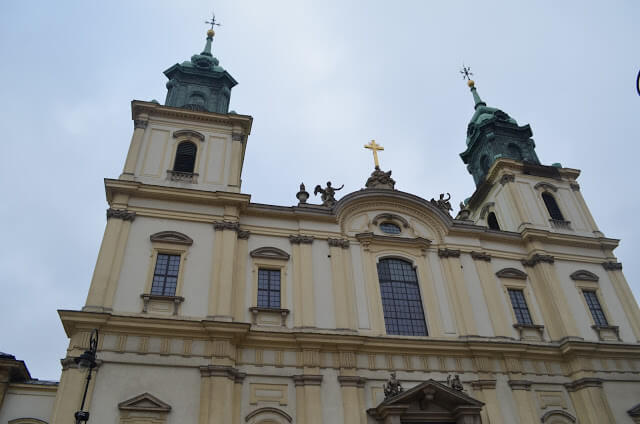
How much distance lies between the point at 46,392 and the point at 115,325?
3.36 meters

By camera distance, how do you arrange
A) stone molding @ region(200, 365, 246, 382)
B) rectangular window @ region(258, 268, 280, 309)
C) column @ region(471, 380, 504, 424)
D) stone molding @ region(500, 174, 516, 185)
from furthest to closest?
stone molding @ region(500, 174, 516, 185)
rectangular window @ region(258, 268, 280, 309)
column @ region(471, 380, 504, 424)
stone molding @ region(200, 365, 246, 382)

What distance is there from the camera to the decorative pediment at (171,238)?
16.8 m

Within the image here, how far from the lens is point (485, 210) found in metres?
26.0

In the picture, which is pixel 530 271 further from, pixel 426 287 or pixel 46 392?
pixel 46 392

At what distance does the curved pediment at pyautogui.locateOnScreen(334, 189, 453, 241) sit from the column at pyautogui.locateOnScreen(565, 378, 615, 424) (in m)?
7.30

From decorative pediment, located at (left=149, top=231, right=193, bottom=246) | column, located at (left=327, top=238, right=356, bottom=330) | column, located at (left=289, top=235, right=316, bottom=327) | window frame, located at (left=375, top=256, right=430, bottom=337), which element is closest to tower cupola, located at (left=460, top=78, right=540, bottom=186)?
window frame, located at (left=375, top=256, right=430, bottom=337)

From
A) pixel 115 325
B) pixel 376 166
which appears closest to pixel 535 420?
pixel 376 166

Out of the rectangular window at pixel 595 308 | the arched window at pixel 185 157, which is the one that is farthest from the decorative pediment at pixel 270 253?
the rectangular window at pixel 595 308

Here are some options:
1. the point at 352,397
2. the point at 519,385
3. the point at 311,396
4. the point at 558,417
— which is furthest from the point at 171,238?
the point at 558,417

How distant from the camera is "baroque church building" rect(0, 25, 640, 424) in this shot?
14242 millimetres

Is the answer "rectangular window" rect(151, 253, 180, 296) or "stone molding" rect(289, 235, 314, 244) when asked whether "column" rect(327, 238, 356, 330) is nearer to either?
"stone molding" rect(289, 235, 314, 244)

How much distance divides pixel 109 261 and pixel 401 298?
34.4 feet

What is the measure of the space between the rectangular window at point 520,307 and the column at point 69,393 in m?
15.2

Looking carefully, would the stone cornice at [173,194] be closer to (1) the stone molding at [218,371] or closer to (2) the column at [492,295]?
(1) the stone molding at [218,371]
